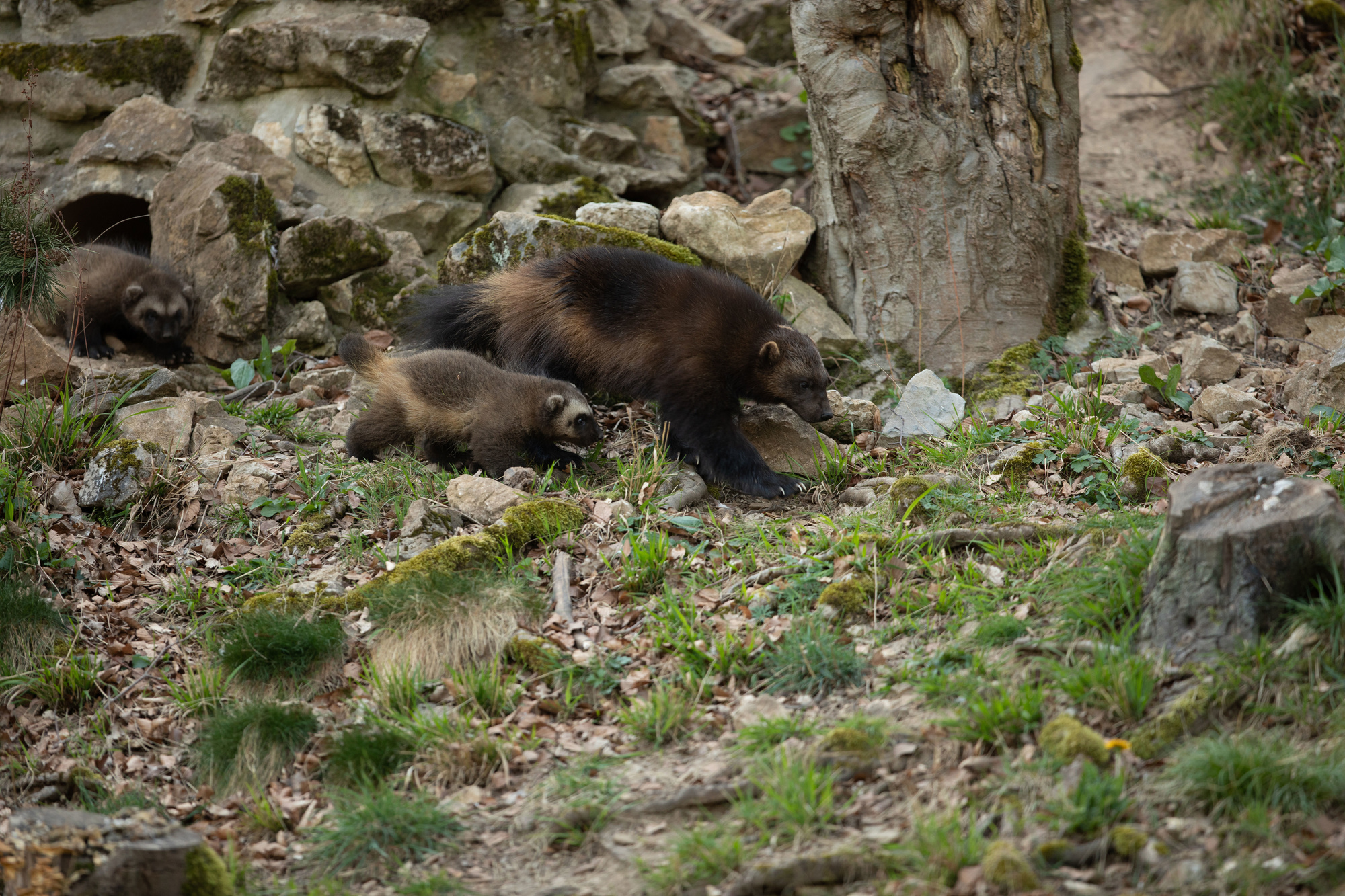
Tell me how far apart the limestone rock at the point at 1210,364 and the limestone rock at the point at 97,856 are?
6471 millimetres

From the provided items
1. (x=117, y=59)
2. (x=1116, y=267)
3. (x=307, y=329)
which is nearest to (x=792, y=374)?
(x=1116, y=267)

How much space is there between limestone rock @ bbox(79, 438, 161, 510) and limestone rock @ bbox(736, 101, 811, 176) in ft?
20.9

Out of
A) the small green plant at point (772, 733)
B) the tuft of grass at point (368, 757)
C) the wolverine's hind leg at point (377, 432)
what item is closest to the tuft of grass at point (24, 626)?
the tuft of grass at point (368, 757)

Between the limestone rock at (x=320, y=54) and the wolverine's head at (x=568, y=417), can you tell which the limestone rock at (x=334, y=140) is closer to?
the limestone rock at (x=320, y=54)

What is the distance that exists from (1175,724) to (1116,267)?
563 cm

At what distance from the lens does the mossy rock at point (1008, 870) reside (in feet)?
10.2

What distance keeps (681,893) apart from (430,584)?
2.06 m

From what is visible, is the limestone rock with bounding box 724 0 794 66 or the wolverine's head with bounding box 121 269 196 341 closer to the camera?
the wolverine's head with bounding box 121 269 196 341

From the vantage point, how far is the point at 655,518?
5.62m

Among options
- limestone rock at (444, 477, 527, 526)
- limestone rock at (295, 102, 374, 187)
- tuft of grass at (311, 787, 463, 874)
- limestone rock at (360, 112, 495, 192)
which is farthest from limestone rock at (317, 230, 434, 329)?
tuft of grass at (311, 787, 463, 874)

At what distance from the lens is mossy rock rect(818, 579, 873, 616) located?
4.67m

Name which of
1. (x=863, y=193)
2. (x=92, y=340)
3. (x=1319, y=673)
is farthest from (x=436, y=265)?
(x=1319, y=673)

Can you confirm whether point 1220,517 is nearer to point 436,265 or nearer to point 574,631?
point 574,631

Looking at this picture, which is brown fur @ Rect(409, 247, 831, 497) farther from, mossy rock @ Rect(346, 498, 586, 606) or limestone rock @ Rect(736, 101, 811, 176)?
limestone rock @ Rect(736, 101, 811, 176)
